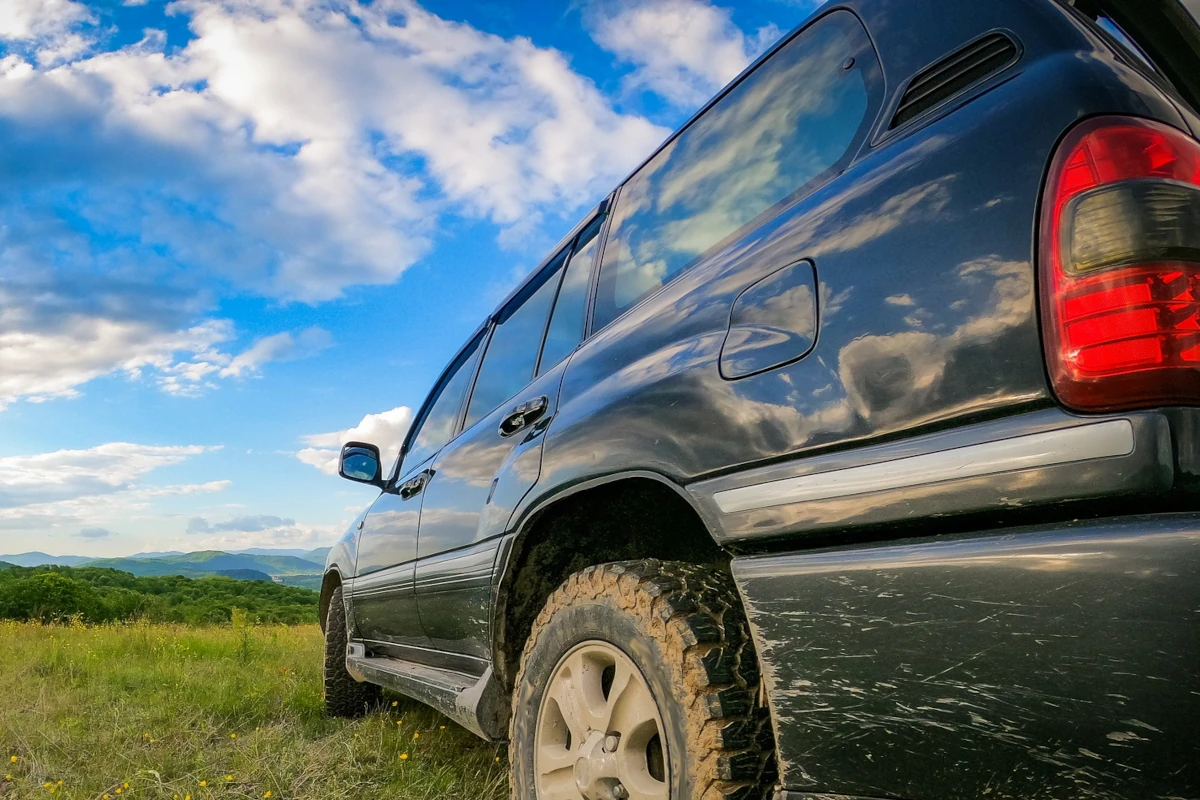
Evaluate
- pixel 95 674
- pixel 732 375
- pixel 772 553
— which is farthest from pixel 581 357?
pixel 95 674

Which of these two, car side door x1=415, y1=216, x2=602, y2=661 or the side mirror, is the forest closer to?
the side mirror

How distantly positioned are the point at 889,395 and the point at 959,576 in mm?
246

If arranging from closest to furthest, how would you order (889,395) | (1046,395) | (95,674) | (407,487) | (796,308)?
1. (1046,395)
2. (889,395)
3. (796,308)
4. (407,487)
5. (95,674)

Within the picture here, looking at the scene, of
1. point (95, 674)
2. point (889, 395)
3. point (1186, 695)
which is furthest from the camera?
point (95, 674)

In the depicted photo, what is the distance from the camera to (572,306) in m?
2.32

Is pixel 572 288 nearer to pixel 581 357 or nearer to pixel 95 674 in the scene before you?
pixel 581 357

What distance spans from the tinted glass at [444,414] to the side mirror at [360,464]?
8.0 inches

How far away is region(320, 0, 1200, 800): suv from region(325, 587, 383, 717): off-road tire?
257cm

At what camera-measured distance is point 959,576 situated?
924 millimetres

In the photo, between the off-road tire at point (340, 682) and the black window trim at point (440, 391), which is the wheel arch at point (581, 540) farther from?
the off-road tire at point (340, 682)

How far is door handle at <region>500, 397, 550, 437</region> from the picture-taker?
2.05m

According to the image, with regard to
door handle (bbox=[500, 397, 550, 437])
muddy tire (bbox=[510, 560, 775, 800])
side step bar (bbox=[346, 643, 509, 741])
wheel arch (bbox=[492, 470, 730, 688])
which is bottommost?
side step bar (bbox=[346, 643, 509, 741])

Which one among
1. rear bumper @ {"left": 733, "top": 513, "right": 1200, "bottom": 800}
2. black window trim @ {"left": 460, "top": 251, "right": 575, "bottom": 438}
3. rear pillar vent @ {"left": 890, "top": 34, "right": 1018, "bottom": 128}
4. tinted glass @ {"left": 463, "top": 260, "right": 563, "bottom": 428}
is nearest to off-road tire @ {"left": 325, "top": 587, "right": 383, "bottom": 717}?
black window trim @ {"left": 460, "top": 251, "right": 575, "bottom": 438}

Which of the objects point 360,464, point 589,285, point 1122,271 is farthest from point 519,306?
point 1122,271
